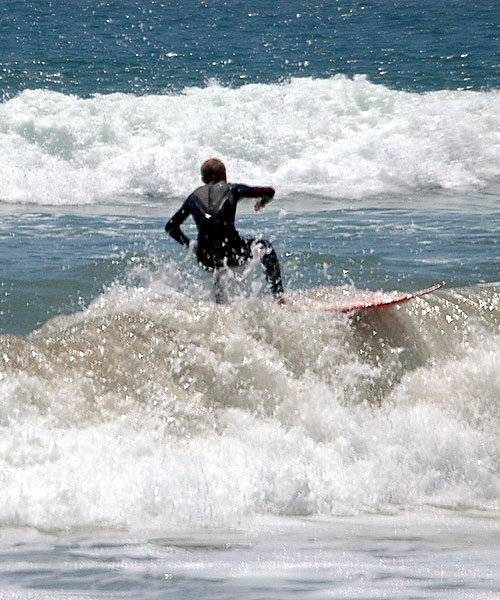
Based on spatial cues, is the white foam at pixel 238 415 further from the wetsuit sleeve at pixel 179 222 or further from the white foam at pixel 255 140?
the white foam at pixel 255 140

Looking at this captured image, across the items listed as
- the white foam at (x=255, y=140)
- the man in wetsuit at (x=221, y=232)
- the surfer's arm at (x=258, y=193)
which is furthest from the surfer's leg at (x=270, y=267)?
the white foam at (x=255, y=140)

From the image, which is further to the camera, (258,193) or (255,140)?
(255,140)

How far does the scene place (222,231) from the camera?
7.45 metres

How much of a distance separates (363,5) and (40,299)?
1801 centimetres

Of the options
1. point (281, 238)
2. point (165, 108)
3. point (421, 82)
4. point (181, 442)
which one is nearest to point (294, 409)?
point (181, 442)

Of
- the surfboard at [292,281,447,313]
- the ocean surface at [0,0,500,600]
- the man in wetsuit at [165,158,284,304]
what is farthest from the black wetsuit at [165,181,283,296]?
the surfboard at [292,281,447,313]

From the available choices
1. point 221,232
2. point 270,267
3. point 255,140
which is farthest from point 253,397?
point 255,140

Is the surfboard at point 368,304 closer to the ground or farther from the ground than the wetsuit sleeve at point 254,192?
closer to the ground

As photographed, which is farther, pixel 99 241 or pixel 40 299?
pixel 99 241

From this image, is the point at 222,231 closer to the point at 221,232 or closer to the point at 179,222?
the point at 221,232

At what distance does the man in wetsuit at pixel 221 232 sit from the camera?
745 cm

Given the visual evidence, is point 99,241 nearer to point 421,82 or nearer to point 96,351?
point 96,351

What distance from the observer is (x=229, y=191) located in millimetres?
7574

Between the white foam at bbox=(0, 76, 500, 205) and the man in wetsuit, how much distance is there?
7179 mm
